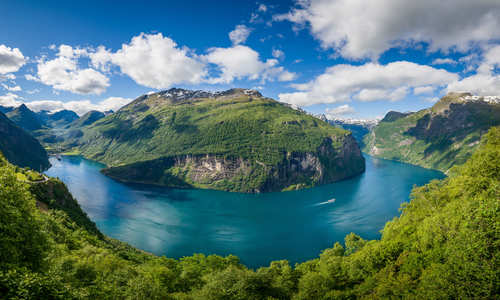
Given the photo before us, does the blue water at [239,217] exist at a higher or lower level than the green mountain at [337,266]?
lower

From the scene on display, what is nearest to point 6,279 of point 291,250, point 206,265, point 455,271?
point 455,271

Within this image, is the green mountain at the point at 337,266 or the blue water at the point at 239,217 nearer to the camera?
the green mountain at the point at 337,266

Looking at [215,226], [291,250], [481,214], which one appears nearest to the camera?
[481,214]

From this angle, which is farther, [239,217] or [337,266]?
[239,217]

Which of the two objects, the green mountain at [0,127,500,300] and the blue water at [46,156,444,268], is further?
the blue water at [46,156,444,268]

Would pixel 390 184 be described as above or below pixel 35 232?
below

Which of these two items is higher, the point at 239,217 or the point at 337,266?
the point at 337,266

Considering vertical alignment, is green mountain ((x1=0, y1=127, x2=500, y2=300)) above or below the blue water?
above

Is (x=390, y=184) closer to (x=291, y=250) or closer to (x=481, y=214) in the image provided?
(x=291, y=250)
